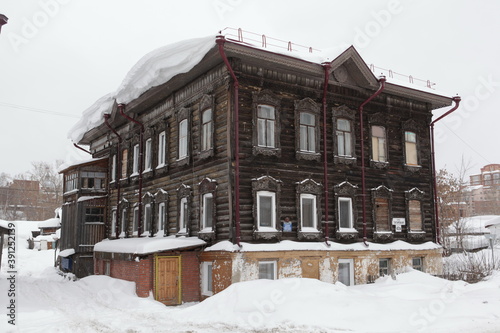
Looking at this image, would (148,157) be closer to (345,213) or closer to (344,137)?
(344,137)

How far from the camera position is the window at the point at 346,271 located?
18.2 m

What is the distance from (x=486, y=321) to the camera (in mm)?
10492

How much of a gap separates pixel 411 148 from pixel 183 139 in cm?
1025

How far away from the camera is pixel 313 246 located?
1720 cm

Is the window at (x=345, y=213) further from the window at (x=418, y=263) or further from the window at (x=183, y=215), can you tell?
the window at (x=183, y=215)

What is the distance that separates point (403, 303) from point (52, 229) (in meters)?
45.0

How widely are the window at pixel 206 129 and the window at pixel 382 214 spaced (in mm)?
7547

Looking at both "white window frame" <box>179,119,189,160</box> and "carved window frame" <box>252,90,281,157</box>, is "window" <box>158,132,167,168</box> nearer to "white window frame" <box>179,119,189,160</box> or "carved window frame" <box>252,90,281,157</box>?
"white window frame" <box>179,119,189,160</box>

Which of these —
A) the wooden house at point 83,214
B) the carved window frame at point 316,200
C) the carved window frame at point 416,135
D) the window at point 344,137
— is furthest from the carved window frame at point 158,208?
the carved window frame at point 416,135

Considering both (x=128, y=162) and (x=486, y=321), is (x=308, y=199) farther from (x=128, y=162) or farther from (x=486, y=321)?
(x=128, y=162)

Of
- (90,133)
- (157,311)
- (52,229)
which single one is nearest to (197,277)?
(157,311)

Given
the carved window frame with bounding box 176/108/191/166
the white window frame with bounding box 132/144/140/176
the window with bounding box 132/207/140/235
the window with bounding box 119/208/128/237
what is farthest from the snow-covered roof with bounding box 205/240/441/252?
the window with bounding box 119/208/128/237

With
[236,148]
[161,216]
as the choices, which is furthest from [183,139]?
[236,148]

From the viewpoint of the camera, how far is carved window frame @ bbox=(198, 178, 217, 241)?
16688mm
